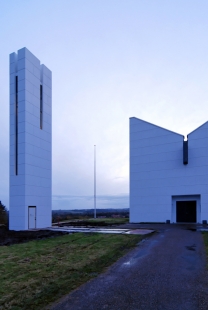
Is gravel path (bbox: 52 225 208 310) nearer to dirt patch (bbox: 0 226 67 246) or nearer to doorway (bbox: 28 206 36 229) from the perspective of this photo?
dirt patch (bbox: 0 226 67 246)

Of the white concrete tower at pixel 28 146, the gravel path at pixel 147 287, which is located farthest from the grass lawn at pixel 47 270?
the white concrete tower at pixel 28 146

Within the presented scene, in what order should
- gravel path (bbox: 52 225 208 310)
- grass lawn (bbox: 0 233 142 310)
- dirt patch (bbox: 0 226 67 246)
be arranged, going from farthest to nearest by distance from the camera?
dirt patch (bbox: 0 226 67 246)
grass lawn (bbox: 0 233 142 310)
gravel path (bbox: 52 225 208 310)

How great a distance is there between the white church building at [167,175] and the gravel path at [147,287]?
2081cm

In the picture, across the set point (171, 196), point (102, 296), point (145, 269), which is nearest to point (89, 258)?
point (145, 269)

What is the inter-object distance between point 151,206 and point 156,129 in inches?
355

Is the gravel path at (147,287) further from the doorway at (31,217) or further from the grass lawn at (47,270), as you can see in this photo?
the doorway at (31,217)

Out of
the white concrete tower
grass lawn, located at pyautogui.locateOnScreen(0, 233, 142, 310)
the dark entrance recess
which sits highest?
the white concrete tower

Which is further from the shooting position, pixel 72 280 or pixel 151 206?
pixel 151 206

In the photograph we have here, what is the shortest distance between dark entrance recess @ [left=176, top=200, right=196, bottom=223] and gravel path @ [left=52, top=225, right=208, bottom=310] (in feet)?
70.9

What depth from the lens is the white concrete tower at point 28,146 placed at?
69.9 ft

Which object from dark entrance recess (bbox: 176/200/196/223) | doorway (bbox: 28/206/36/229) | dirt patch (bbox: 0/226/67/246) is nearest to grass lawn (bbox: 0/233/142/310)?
dirt patch (bbox: 0/226/67/246)

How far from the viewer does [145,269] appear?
7.51 meters

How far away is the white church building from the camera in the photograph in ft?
94.5

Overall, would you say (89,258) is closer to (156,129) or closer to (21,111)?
(21,111)
